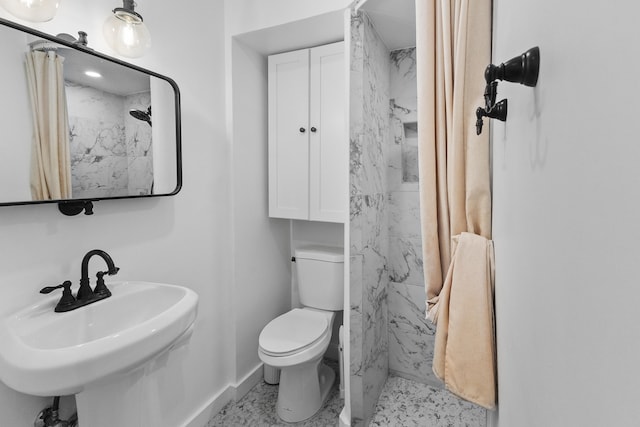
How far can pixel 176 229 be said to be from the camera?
1.60 meters

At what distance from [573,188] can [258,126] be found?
2.00 metres

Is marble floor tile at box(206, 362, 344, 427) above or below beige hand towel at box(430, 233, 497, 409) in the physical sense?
below

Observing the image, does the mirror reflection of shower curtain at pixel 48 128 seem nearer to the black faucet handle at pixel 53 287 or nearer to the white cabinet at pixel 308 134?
the black faucet handle at pixel 53 287

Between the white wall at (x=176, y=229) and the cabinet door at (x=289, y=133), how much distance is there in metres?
0.35

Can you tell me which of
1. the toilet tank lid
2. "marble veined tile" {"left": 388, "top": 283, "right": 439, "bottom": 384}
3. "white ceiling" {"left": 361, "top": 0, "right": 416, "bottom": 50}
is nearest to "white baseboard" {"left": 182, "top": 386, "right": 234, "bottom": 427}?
the toilet tank lid

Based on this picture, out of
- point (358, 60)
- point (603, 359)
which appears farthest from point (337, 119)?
point (603, 359)

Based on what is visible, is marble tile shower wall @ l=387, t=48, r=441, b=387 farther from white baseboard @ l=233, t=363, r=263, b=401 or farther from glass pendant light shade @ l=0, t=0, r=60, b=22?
glass pendant light shade @ l=0, t=0, r=60, b=22

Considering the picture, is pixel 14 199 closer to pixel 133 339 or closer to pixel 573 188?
pixel 133 339

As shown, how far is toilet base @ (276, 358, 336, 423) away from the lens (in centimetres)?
176

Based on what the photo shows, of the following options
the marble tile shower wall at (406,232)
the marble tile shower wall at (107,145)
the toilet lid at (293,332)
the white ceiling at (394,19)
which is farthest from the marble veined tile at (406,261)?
the marble tile shower wall at (107,145)

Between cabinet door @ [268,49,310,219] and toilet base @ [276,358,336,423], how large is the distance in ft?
2.96

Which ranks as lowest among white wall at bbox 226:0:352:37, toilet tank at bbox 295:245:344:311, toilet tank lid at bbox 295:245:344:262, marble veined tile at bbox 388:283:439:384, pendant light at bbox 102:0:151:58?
marble veined tile at bbox 388:283:439:384

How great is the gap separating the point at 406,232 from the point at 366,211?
55 centimetres

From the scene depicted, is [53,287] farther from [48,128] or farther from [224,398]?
[224,398]
